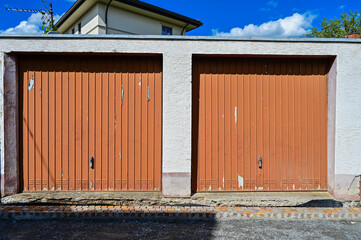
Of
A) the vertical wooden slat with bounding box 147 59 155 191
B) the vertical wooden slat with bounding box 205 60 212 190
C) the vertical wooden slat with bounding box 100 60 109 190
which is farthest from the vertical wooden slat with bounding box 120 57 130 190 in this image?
the vertical wooden slat with bounding box 205 60 212 190

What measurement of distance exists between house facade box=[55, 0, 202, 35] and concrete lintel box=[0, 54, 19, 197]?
863cm

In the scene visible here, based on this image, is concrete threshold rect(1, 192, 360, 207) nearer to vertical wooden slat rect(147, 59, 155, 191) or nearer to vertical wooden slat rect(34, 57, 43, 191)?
vertical wooden slat rect(34, 57, 43, 191)

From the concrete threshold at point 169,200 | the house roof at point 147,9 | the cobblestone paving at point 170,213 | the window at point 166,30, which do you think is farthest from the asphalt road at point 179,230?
the window at point 166,30

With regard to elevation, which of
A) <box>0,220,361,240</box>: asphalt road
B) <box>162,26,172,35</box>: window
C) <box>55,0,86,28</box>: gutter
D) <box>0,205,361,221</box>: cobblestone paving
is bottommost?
<box>0,220,361,240</box>: asphalt road

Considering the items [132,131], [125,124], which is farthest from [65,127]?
[132,131]

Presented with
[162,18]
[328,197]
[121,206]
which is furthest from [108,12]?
[328,197]

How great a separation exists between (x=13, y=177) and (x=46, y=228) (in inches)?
55.0

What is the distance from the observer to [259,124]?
4996 mm

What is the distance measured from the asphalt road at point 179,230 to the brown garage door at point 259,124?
95cm

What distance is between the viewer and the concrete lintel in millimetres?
4672

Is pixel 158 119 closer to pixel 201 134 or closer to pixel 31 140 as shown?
pixel 201 134

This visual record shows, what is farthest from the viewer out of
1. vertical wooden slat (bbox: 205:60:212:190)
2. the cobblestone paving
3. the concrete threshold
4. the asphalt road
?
vertical wooden slat (bbox: 205:60:212:190)

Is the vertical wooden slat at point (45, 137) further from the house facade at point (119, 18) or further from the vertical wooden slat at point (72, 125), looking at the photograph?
the house facade at point (119, 18)

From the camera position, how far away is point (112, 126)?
4922mm
